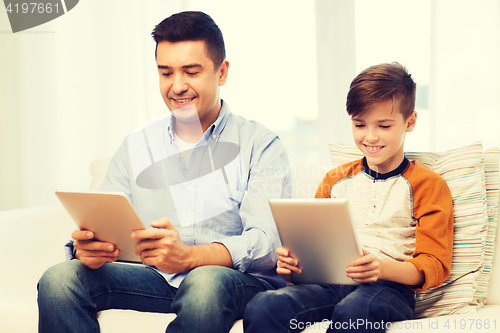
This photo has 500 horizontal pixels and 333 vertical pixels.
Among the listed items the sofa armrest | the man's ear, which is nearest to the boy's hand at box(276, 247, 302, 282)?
the man's ear

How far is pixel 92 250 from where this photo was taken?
109 cm

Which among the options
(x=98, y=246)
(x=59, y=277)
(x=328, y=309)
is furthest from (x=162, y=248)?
(x=328, y=309)

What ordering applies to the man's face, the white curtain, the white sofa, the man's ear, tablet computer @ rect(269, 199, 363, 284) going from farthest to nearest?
the white curtain → the man's ear → the man's face → the white sofa → tablet computer @ rect(269, 199, 363, 284)

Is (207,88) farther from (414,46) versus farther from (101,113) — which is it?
(101,113)

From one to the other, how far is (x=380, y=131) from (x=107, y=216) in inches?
28.3

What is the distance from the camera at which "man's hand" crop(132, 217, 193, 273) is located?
1.02 meters

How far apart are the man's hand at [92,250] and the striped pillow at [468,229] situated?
802 mm

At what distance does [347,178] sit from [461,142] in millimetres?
933

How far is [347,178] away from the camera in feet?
4.17

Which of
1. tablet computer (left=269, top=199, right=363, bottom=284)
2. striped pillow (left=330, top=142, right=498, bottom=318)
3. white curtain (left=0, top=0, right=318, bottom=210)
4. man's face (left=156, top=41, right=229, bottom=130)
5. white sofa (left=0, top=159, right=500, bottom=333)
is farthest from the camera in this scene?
white curtain (left=0, top=0, right=318, bottom=210)

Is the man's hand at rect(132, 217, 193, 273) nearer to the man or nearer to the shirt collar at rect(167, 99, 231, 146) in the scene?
the man

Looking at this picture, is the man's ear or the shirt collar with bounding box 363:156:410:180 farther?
the man's ear

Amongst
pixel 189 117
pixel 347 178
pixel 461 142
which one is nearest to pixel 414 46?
pixel 461 142

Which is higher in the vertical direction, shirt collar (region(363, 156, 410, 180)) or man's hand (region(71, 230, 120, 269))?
shirt collar (region(363, 156, 410, 180))
